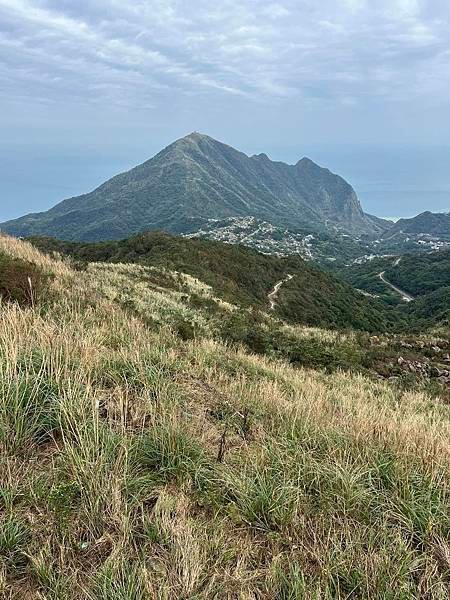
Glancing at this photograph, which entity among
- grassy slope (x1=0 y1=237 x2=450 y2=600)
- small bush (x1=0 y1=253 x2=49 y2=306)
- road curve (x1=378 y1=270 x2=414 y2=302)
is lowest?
road curve (x1=378 y1=270 x2=414 y2=302)

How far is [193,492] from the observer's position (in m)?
3.25

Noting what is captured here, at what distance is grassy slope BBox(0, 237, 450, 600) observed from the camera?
2533 mm

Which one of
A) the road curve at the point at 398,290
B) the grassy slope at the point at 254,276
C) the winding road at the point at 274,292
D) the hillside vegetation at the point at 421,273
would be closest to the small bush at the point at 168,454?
the grassy slope at the point at 254,276

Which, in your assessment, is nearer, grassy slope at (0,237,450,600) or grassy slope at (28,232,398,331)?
grassy slope at (0,237,450,600)

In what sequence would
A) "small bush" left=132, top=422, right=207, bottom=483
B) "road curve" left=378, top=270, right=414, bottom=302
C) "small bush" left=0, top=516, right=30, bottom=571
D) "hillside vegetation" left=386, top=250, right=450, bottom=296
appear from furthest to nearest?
"hillside vegetation" left=386, top=250, right=450, bottom=296, "road curve" left=378, top=270, right=414, bottom=302, "small bush" left=132, top=422, right=207, bottom=483, "small bush" left=0, top=516, right=30, bottom=571

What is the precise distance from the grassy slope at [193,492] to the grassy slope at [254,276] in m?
39.2

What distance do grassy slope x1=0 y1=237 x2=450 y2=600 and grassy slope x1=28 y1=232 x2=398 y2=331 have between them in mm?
39245

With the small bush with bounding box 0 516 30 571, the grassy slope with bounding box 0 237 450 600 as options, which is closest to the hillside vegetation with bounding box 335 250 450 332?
the grassy slope with bounding box 0 237 450 600

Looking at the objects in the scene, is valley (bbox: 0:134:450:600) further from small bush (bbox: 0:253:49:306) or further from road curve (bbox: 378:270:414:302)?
road curve (bbox: 378:270:414:302)

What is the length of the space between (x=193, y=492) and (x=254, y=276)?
61.9 meters

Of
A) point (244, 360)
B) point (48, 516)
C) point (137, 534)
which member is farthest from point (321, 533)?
point (244, 360)

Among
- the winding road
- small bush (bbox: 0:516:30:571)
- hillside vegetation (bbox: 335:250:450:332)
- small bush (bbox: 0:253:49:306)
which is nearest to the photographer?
small bush (bbox: 0:516:30:571)

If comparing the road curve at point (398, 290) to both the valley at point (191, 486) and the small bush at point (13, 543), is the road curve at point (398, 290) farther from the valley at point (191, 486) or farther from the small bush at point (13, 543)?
the small bush at point (13, 543)

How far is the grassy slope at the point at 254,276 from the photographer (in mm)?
52375
